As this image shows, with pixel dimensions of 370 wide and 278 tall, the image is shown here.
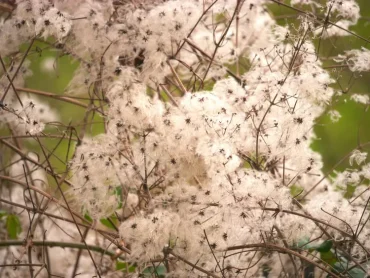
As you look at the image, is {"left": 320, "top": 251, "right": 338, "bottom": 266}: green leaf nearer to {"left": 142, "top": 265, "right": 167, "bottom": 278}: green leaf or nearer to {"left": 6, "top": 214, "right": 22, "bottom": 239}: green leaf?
{"left": 142, "top": 265, "right": 167, "bottom": 278}: green leaf

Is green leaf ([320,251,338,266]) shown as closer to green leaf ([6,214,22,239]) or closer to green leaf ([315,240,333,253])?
green leaf ([315,240,333,253])

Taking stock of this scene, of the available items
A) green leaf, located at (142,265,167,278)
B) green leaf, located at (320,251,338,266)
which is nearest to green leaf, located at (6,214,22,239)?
green leaf, located at (142,265,167,278)

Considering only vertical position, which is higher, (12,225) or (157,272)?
(12,225)

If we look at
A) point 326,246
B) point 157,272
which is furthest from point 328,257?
point 157,272

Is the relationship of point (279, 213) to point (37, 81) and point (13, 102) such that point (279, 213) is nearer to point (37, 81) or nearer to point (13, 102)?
point (13, 102)

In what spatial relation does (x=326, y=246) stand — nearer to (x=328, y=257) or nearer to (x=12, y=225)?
(x=328, y=257)

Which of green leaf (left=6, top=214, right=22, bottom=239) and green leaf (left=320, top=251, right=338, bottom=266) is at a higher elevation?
green leaf (left=6, top=214, right=22, bottom=239)

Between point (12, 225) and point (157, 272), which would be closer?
point (157, 272)

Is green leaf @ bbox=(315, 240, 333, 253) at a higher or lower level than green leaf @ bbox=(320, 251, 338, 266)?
lower

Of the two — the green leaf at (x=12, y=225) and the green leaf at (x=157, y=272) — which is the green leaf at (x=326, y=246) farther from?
the green leaf at (x=12, y=225)

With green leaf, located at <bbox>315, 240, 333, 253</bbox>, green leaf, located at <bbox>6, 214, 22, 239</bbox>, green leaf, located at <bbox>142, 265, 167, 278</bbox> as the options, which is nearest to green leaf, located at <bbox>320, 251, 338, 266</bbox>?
green leaf, located at <bbox>315, 240, 333, 253</bbox>

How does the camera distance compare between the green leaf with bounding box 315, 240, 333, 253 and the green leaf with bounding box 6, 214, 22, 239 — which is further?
the green leaf with bounding box 6, 214, 22, 239

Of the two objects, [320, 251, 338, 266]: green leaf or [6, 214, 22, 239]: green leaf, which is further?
[6, 214, 22, 239]: green leaf

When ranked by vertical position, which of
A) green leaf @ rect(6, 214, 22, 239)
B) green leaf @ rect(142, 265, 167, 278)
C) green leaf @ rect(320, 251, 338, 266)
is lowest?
green leaf @ rect(320, 251, 338, 266)
